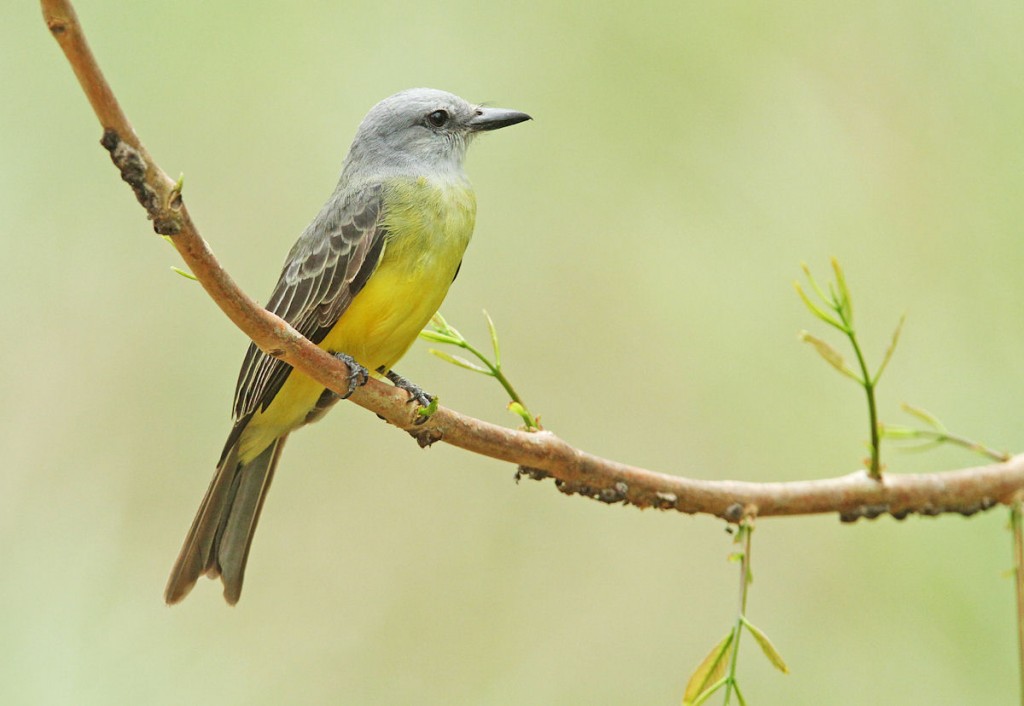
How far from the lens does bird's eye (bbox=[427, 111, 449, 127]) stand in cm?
301

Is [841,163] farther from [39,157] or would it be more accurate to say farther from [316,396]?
[39,157]

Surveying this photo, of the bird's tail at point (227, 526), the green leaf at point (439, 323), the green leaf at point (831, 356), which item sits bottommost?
the bird's tail at point (227, 526)

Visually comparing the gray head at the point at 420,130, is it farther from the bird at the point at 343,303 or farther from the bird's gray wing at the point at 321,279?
the bird's gray wing at the point at 321,279

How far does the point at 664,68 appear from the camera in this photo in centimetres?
323

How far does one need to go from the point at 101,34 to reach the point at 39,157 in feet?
1.38

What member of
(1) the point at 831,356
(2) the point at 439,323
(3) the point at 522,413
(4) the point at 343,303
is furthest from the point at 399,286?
(1) the point at 831,356

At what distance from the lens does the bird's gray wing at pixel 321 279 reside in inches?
95.1

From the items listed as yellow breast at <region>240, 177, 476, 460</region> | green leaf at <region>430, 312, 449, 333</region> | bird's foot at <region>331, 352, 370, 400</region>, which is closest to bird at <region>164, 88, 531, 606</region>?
yellow breast at <region>240, 177, 476, 460</region>

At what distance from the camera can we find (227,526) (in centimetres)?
260

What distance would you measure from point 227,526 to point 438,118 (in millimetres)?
1256

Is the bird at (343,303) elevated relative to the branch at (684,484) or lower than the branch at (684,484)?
elevated

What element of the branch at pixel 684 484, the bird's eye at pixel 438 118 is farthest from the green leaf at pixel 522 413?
the bird's eye at pixel 438 118

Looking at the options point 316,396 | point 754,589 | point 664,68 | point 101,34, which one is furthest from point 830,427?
point 101,34

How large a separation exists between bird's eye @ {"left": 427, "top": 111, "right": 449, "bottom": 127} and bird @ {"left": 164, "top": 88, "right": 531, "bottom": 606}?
126 millimetres
